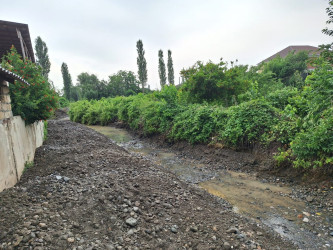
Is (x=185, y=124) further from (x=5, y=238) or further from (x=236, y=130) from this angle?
(x=5, y=238)

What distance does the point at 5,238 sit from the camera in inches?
103

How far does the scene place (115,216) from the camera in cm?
354

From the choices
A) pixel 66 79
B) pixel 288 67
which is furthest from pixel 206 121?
pixel 66 79

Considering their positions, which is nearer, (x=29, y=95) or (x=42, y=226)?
(x=42, y=226)

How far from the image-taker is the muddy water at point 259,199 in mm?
3885

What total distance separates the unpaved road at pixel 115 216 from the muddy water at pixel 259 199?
41 centimetres

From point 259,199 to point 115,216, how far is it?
3.66 m

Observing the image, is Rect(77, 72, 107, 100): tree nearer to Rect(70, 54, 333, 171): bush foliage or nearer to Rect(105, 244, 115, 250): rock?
Rect(70, 54, 333, 171): bush foliage

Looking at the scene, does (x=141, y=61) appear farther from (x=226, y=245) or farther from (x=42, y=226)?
(x=226, y=245)

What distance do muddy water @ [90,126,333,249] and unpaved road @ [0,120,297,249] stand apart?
0.41m

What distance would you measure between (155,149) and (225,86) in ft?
17.2

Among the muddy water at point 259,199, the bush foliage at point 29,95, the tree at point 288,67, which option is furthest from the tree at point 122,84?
the muddy water at point 259,199

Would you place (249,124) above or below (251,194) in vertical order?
above

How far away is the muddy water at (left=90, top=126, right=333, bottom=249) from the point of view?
3.88 meters
